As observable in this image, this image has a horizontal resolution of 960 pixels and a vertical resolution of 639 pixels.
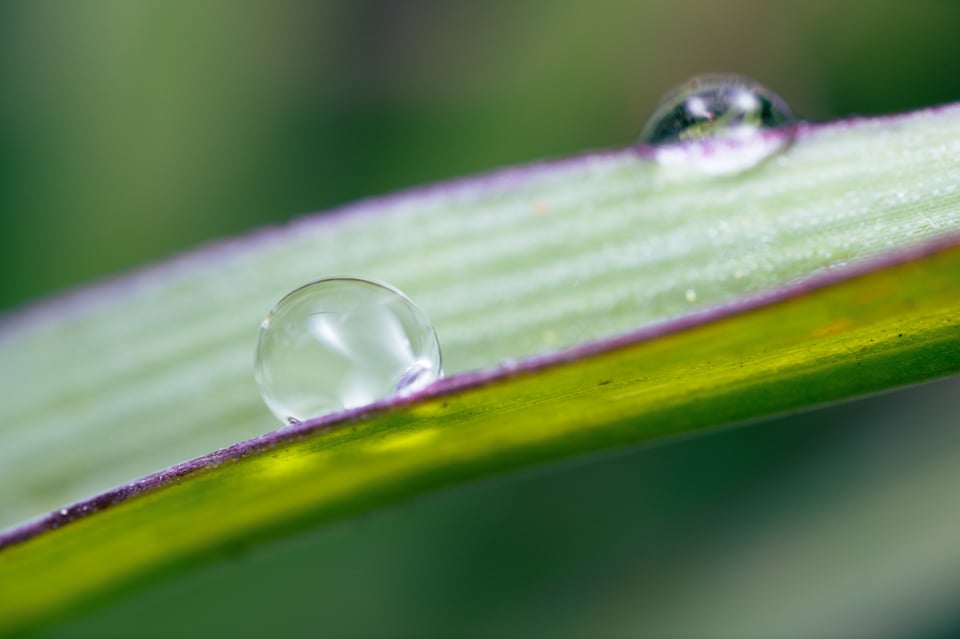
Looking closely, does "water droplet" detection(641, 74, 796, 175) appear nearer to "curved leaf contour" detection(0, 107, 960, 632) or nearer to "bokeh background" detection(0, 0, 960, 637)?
"curved leaf contour" detection(0, 107, 960, 632)

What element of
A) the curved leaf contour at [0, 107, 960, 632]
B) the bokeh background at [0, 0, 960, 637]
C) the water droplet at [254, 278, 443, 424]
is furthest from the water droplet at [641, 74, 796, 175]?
the bokeh background at [0, 0, 960, 637]

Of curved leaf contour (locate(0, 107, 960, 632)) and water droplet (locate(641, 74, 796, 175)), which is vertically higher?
water droplet (locate(641, 74, 796, 175))

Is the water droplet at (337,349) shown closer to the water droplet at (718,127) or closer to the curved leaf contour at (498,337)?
the curved leaf contour at (498,337)

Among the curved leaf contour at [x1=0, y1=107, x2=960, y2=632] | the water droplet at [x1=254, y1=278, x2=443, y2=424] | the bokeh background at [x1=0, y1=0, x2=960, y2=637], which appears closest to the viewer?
the curved leaf contour at [x1=0, y1=107, x2=960, y2=632]

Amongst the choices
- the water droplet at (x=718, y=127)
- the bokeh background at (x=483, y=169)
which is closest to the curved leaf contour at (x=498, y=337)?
the water droplet at (x=718, y=127)

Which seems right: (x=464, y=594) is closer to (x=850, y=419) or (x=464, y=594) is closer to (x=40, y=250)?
(x=850, y=419)
